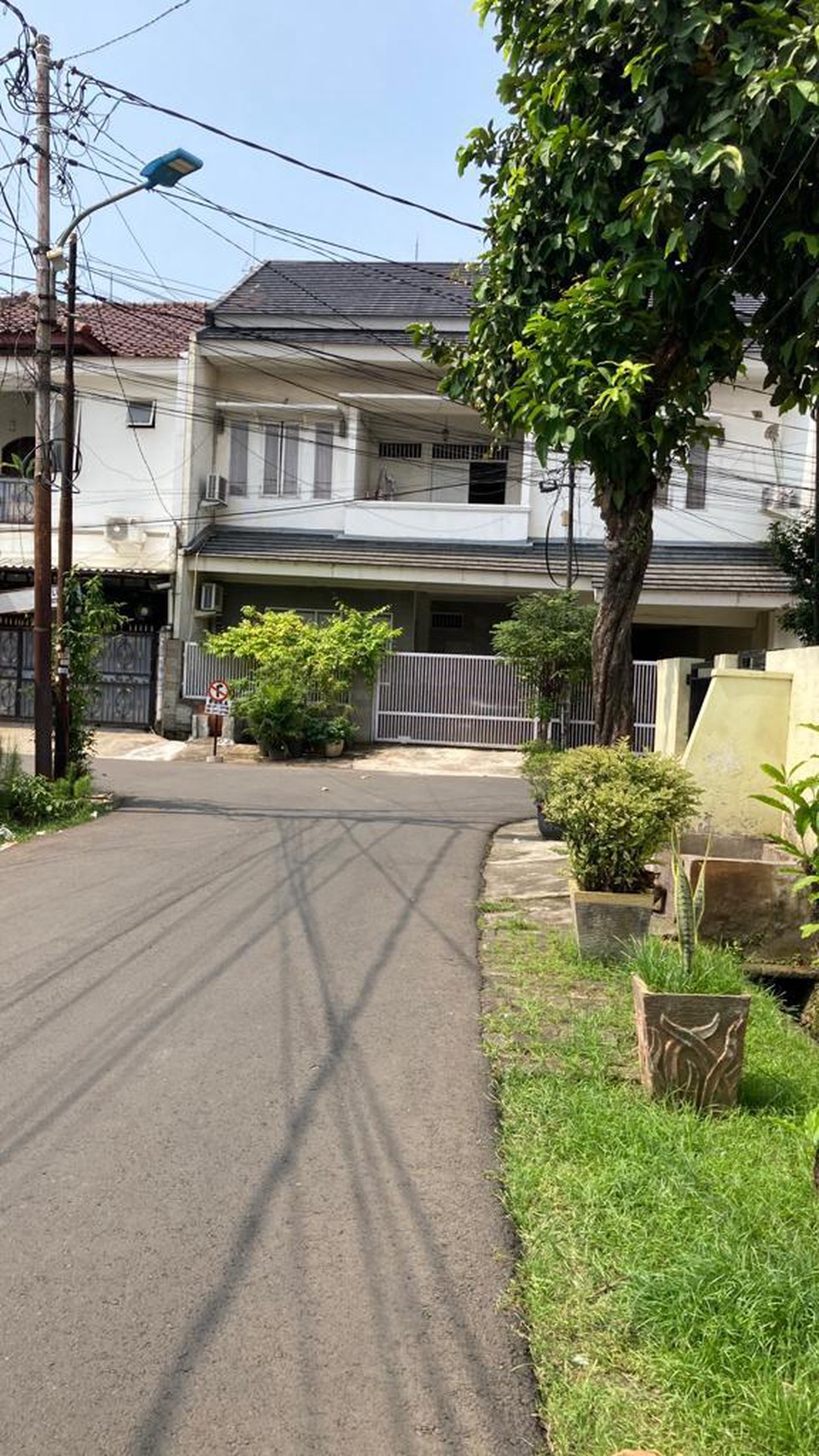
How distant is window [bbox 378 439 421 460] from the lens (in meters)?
24.7

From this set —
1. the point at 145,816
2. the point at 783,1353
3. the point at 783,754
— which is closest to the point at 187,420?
the point at 145,816

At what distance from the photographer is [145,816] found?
43.3 ft

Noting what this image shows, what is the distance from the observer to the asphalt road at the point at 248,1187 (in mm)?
2711

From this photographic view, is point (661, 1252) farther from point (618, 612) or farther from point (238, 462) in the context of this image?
point (238, 462)

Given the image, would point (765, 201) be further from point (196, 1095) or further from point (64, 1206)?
point (64, 1206)

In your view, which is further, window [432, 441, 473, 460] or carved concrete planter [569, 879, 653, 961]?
window [432, 441, 473, 460]

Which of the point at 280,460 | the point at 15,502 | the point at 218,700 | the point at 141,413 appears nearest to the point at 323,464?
the point at 280,460

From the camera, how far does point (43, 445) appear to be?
13.3 metres

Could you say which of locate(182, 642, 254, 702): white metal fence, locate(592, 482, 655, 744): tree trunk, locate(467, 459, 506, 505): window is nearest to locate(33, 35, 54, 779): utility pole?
locate(592, 482, 655, 744): tree trunk

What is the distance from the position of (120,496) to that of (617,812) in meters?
19.1

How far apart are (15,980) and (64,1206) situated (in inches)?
116

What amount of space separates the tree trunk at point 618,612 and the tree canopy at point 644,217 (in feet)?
0.57

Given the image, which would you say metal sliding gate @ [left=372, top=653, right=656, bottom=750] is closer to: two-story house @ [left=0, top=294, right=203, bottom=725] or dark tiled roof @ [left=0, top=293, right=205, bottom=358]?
two-story house @ [left=0, top=294, right=203, bottom=725]

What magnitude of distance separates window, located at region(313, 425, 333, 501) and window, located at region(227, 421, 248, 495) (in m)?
1.59
